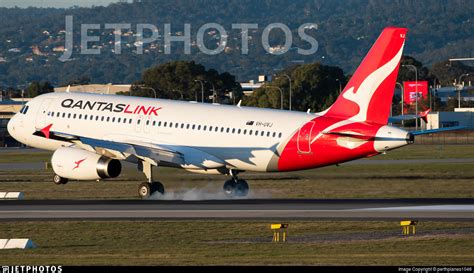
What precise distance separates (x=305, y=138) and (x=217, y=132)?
15.8ft

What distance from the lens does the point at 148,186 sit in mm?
56000

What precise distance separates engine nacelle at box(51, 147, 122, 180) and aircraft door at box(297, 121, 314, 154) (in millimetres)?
8510

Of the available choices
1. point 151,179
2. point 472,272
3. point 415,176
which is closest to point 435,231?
point 472,272

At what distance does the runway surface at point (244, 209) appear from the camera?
45469 millimetres

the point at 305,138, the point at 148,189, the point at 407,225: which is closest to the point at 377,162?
the point at 305,138

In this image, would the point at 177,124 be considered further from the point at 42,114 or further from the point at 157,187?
the point at 42,114

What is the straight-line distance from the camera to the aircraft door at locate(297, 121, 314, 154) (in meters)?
53.7

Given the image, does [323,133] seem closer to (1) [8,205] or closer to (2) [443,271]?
(1) [8,205]

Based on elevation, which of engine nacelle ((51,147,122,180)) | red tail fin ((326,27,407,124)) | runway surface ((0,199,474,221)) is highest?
red tail fin ((326,27,407,124))

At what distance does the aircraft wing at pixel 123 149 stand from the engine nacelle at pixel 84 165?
39 centimetres

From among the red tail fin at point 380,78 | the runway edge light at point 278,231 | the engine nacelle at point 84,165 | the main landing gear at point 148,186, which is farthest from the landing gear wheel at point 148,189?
the runway edge light at point 278,231

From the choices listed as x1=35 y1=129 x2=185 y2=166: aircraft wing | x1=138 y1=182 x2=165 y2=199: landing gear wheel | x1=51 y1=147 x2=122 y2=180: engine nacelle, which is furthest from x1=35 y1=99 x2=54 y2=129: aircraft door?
x1=138 y1=182 x2=165 y2=199: landing gear wheel

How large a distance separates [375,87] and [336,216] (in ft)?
29.1

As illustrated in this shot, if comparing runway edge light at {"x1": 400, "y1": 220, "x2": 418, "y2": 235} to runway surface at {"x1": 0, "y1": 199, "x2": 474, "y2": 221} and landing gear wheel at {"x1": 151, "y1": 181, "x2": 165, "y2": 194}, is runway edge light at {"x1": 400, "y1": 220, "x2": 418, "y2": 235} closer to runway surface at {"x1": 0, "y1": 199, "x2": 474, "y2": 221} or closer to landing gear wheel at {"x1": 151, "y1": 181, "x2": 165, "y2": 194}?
runway surface at {"x1": 0, "y1": 199, "x2": 474, "y2": 221}
